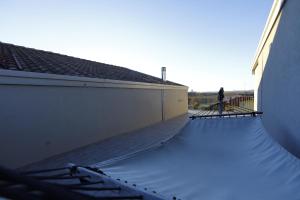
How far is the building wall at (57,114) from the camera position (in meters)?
8.34

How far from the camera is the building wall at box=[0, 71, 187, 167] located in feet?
27.3

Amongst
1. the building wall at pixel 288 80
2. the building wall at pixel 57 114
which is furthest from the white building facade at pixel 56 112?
the building wall at pixel 288 80

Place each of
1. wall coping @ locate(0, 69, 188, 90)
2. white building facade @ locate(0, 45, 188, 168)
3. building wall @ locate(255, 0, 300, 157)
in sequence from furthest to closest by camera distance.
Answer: white building facade @ locate(0, 45, 188, 168)
wall coping @ locate(0, 69, 188, 90)
building wall @ locate(255, 0, 300, 157)

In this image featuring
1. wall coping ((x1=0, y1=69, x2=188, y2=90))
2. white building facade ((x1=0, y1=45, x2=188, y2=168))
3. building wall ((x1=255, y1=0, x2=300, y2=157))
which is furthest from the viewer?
white building facade ((x1=0, y1=45, x2=188, y2=168))

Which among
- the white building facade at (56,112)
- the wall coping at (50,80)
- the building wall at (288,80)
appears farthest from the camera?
the white building facade at (56,112)

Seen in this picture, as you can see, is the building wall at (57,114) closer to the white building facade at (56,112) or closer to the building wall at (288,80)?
the white building facade at (56,112)

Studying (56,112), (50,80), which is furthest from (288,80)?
(56,112)

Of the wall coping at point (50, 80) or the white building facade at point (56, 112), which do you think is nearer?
the wall coping at point (50, 80)

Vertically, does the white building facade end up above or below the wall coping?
below

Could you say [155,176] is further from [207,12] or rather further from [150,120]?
[150,120]

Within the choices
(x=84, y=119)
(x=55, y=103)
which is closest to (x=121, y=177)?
(x=55, y=103)

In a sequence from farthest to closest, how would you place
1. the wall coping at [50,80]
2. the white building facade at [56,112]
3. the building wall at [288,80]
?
the white building facade at [56,112], the wall coping at [50,80], the building wall at [288,80]

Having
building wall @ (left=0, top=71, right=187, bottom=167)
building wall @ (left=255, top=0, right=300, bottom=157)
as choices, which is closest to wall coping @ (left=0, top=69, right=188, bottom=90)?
building wall @ (left=0, top=71, right=187, bottom=167)

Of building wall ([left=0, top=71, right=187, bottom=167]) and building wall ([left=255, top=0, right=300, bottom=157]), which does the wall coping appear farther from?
building wall ([left=255, top=0, right=300, bottom=157])
